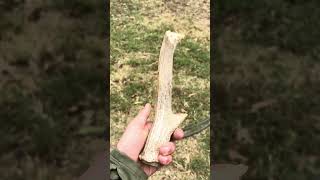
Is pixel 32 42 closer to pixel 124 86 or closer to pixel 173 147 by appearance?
pixel 124 86

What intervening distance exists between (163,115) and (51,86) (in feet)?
1.33

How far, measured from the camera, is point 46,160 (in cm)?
180

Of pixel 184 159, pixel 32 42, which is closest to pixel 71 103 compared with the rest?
pixel 32 42

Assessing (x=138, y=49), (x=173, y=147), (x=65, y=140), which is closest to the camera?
(x=173, y=147)

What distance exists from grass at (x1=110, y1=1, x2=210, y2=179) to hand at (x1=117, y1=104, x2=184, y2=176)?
0.06 m

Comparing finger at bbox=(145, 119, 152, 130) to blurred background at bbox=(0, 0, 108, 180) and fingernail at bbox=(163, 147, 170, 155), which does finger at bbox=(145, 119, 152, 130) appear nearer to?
fingernail at bbox=(163, 147, 170, 155)

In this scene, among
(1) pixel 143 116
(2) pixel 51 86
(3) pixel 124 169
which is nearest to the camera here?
(3) pixel 124 169

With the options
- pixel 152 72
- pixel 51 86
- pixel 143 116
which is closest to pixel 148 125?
pixel 143 116

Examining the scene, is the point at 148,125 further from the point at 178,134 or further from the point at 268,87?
the point at 268,87

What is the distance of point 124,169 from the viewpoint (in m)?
1.50

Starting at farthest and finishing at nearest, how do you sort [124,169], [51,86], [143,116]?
1. [51,86]
2. [143,116]
3. [124,169]

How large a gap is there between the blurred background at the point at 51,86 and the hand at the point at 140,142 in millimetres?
219

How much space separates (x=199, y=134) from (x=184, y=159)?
0.24ft

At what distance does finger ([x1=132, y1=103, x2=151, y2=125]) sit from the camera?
1.60 meters
